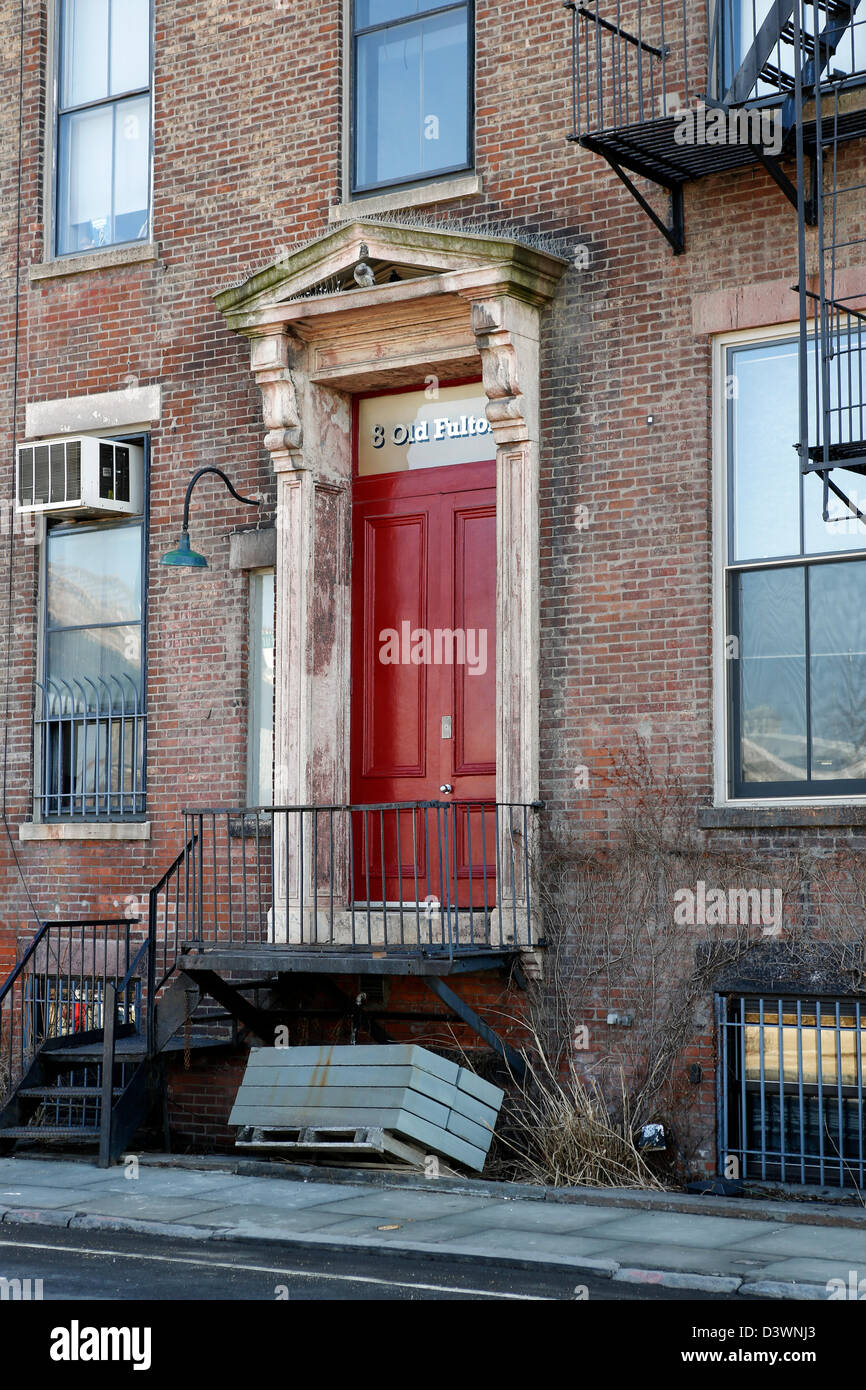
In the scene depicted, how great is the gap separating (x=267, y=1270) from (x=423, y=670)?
4.64 m

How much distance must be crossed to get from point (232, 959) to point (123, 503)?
12.8ft

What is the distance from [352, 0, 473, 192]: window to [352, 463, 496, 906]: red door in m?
2.11

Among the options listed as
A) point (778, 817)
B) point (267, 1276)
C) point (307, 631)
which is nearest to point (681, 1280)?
point (267, 1276)

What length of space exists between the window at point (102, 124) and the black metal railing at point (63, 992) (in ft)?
17.1

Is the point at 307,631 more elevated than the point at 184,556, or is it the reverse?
the point at 184,556

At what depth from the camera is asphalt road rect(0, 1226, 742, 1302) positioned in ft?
22.1

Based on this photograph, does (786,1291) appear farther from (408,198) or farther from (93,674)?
(93,674)

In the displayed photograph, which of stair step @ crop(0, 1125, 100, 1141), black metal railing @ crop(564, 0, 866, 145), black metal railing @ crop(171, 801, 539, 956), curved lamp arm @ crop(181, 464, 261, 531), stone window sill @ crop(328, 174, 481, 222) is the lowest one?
stair step @ crop(0, 1125, 100, 1141)

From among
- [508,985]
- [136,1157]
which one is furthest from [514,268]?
[136,1157]

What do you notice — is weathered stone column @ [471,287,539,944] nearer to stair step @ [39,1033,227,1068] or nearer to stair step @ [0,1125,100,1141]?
stair step @ [39,1033,227,1068]

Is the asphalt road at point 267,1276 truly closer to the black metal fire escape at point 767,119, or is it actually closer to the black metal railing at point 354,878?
the black metal railing at point 354,878

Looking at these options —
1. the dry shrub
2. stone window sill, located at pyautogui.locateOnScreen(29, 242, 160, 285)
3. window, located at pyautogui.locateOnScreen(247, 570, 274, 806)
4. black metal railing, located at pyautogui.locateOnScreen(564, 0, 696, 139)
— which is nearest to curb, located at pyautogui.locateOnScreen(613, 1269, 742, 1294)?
the dry shrub

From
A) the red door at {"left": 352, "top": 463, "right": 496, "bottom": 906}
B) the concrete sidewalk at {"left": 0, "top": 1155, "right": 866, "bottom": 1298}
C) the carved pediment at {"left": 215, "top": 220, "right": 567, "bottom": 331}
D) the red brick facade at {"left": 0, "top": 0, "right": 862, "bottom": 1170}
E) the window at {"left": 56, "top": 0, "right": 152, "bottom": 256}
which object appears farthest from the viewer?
the window at {"left": 56, "top": 0, "right": 152, "bottom": 256}

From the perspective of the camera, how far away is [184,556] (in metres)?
11.2
